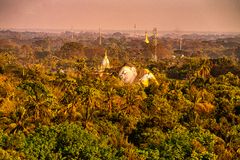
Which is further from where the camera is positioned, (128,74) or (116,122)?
(128,74)

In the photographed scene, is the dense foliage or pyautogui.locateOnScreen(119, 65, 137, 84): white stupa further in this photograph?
pyautogui.locateOnScreen(119, 65, 137, 84): white stupa

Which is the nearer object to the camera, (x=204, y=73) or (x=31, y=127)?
(x=31, y=127)

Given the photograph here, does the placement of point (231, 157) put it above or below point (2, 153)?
below

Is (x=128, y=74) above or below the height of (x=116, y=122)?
above

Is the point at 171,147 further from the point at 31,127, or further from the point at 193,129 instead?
the point at 31,127

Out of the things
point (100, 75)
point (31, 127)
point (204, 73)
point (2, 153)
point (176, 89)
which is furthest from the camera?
point (204, 73)

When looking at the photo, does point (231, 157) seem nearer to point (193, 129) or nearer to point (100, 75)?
point (193, 129)

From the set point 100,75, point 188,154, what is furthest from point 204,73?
point 188,154

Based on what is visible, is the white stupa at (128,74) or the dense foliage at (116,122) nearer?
the dense foliage at (116,122)

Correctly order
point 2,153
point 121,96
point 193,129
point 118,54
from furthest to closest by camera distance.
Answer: point 118,54 < point 121,96 < point 193,129 < point 2,153
